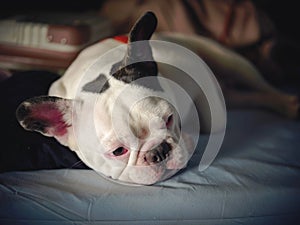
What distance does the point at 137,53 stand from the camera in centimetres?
99

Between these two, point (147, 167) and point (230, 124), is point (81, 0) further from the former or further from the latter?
point (147, 167)

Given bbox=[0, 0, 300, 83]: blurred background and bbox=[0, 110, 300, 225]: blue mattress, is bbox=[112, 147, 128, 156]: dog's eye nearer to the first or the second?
bbox=[0, 110, 300, 225]: blue mattress

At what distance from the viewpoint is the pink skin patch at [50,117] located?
0.93 m

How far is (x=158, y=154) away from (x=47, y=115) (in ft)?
0.84

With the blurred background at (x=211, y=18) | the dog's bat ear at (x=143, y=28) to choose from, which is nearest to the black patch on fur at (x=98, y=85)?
the dog's bat ear at (x=143, y=28)

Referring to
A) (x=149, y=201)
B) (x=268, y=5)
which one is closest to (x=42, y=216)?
(x=149, y=201)

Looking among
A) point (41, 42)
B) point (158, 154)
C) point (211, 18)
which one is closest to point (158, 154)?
point (158, 154)

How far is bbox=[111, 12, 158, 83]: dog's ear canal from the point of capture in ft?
3.18

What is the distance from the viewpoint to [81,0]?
5.80 feet

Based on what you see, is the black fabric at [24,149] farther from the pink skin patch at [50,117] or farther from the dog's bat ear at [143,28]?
the dog's bat ear at [143,28]

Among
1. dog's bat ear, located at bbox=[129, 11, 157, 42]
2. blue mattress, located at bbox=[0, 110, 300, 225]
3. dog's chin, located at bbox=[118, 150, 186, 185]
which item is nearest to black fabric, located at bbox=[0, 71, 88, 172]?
blue mattress, located at bbox=[0, 110, 300, 225]

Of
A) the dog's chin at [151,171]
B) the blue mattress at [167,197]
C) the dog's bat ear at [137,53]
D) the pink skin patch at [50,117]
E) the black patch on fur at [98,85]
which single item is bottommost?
the blue mattress at [167,197]

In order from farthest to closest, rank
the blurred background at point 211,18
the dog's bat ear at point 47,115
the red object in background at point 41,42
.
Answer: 1. the blurred background at point 211,18
2. the red object in background at point 41,42
3. the dog's bat ear at point 47,115

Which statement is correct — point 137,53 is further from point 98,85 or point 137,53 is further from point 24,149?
point 24,149
